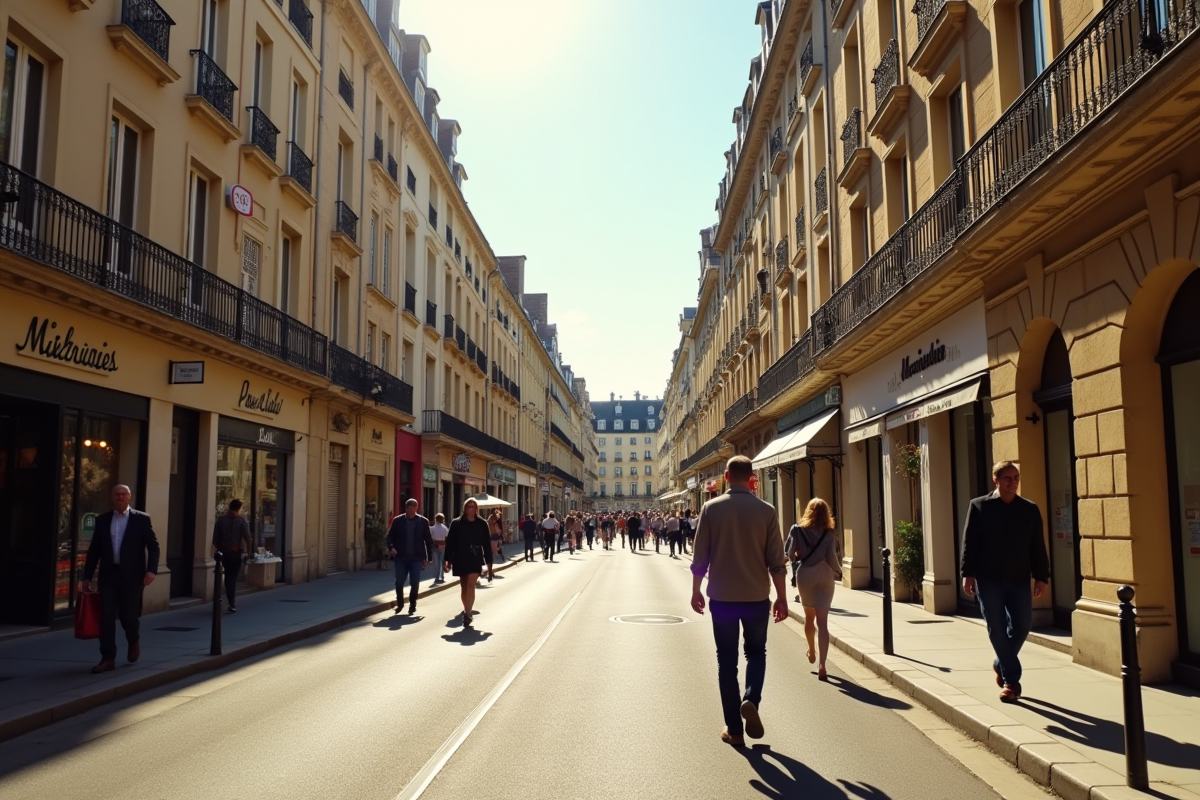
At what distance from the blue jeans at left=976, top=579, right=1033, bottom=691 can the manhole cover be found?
676 centimetres

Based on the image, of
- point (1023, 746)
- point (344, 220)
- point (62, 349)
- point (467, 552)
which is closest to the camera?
point (1023, 746)

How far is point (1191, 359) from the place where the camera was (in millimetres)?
8227

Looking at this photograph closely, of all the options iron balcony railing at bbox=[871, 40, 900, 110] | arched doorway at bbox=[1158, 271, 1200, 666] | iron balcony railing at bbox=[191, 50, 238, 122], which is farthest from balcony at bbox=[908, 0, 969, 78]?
iron balcony railing at bbox=[191, 50, 238, 122]

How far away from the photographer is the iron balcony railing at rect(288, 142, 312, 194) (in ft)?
67.5

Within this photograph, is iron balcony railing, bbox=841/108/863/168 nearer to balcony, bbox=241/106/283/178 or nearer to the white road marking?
balcony, bbox=241/106/283/178

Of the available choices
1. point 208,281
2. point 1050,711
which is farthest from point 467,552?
point 1050,711

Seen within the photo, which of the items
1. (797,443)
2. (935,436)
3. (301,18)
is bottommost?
(935,436)

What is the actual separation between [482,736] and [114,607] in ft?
15.8

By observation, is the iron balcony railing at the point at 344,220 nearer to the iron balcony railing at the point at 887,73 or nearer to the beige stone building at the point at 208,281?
the beige stone building at the point at 208,281

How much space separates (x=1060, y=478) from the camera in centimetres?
1088

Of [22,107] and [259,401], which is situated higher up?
[22,107]

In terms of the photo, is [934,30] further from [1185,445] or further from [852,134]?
[1185,445]

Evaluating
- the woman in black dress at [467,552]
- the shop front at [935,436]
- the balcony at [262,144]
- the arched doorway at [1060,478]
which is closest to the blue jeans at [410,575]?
the woman in black dress at [467,552]

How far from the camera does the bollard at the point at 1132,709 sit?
4973mm
